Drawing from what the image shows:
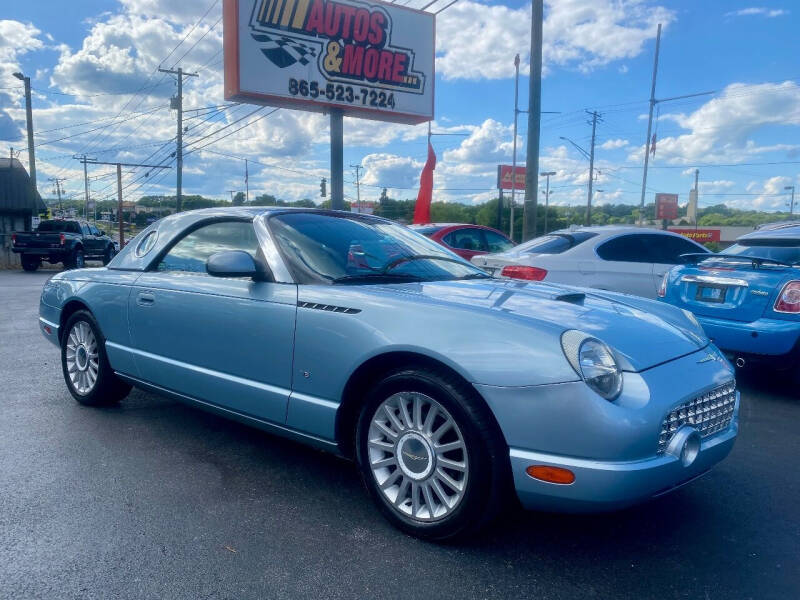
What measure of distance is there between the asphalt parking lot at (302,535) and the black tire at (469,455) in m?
0.11

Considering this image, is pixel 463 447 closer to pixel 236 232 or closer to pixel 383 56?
pixel 236 232

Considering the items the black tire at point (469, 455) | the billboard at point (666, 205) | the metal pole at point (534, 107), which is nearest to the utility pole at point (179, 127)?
the metal pole at point (534, 107)

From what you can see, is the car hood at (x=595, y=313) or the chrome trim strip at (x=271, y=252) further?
the chrome trim strip at (x=271, y=252)

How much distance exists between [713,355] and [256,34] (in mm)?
16736

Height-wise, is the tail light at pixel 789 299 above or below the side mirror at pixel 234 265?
below

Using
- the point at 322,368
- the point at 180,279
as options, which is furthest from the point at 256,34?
the point at 322,368

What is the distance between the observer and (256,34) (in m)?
17.1

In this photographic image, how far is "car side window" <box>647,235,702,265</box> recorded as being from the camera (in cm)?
748

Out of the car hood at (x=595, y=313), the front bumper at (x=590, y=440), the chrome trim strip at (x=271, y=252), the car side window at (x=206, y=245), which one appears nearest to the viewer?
the front bumper at (x=590, y=440)

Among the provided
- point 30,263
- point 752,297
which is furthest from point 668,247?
point 30,263

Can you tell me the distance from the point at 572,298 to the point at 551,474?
110 centimetres

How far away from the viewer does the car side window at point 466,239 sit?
36.0 feet

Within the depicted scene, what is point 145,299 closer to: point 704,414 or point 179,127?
point 704,414

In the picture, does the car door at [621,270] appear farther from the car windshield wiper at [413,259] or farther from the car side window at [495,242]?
the car side window at [495,242]
